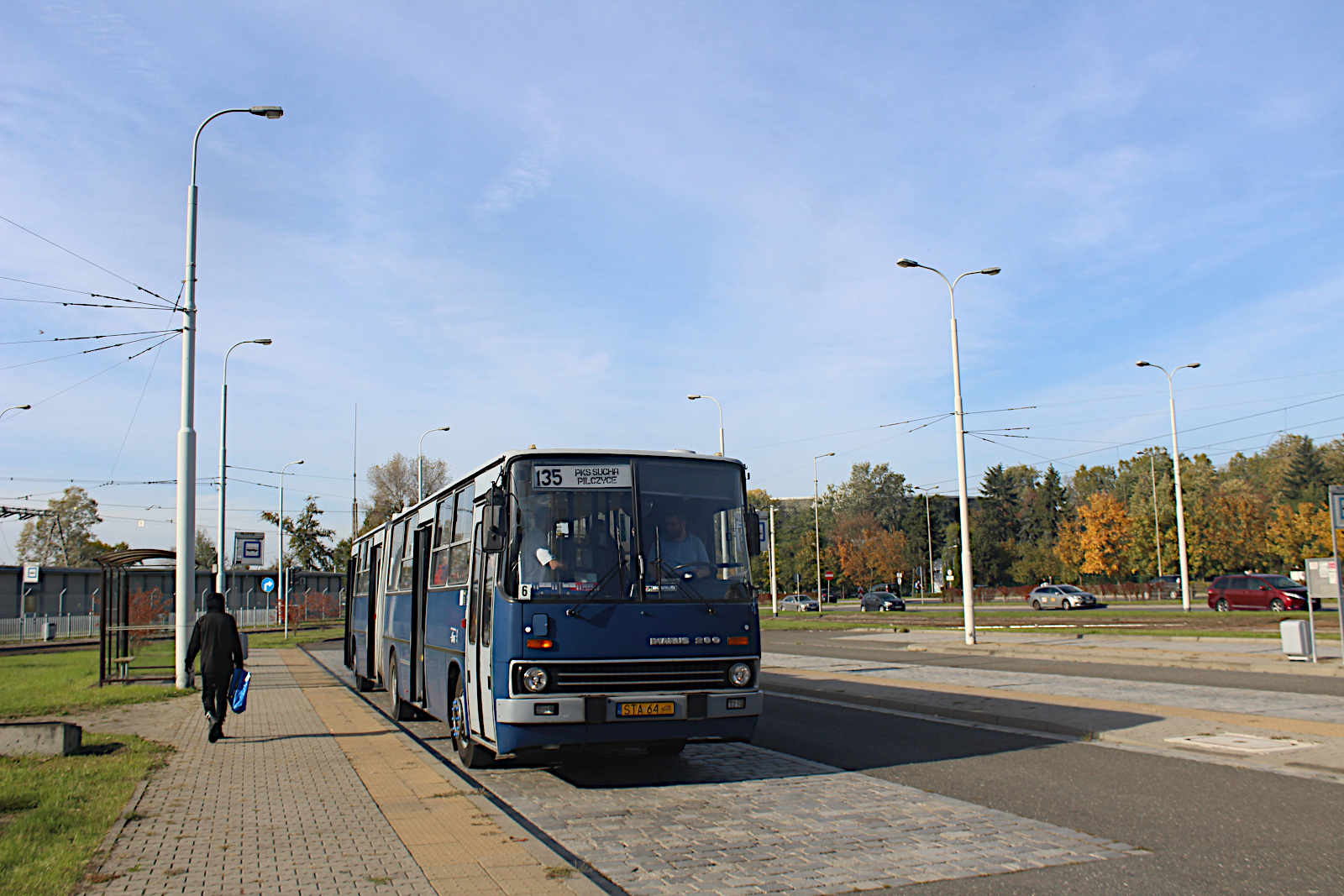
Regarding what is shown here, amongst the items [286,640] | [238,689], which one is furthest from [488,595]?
[286,640]

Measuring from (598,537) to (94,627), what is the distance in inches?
2069

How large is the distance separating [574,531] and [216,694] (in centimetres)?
618

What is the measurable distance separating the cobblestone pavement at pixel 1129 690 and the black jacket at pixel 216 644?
1138 centimetres

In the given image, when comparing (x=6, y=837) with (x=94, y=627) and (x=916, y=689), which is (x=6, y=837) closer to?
(x=916, y=689)

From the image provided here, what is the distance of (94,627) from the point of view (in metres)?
51.6

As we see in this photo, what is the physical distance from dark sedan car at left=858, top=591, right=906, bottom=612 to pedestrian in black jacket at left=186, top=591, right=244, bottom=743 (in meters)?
58.0

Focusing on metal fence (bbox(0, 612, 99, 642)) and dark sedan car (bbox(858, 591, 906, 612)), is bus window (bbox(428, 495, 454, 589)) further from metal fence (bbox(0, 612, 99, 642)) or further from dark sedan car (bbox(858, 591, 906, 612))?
dark sedan car (bbox(858, 591, 906, 612))

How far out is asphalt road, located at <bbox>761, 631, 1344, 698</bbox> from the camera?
1619 cm

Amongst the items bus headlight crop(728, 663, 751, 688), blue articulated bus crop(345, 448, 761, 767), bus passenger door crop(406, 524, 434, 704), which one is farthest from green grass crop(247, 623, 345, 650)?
bus headlight crop(728, 663, 751, 688)

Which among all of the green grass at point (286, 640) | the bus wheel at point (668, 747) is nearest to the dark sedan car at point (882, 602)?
the green grass at point (286, 640)

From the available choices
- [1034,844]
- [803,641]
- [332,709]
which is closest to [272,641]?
[803,641]

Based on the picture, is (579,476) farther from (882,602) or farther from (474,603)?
(882,602)

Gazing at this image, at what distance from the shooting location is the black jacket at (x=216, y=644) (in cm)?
1187

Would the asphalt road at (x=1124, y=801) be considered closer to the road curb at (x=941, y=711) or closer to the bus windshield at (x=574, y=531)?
the road curb at (x=941, y=711)
